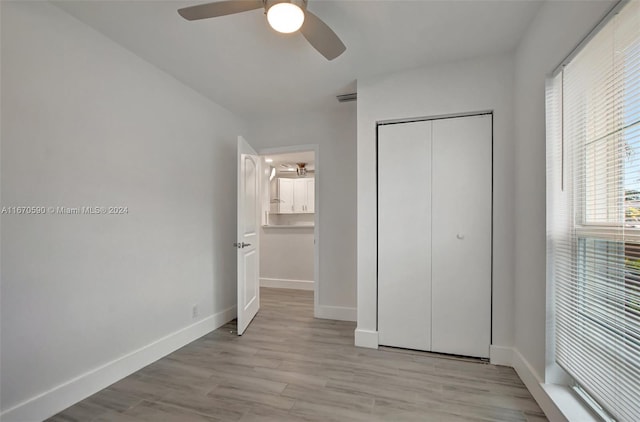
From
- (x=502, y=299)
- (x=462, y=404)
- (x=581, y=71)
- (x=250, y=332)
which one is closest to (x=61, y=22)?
(x=250, y=332)

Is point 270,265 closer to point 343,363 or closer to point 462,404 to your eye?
point 343,363

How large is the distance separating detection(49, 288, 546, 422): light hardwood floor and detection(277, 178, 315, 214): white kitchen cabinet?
336 cm

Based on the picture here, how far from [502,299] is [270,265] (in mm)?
3877

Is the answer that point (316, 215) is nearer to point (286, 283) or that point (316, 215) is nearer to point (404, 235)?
point (404, 235)

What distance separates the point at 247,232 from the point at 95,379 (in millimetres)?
1747

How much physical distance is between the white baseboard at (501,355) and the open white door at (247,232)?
232cm

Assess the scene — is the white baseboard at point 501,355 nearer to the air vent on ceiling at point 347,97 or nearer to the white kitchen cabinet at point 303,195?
the air vent on ceiling at point 347,97

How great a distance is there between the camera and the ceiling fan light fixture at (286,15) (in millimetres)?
1463

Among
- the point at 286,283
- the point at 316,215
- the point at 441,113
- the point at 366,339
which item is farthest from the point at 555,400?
the point at 286,283

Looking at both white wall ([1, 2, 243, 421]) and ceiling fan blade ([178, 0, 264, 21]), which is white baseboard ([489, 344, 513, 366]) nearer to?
white wall ([1, 2, 243, 421])

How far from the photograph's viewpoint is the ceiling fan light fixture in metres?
1.46

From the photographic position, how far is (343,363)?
2.36 m

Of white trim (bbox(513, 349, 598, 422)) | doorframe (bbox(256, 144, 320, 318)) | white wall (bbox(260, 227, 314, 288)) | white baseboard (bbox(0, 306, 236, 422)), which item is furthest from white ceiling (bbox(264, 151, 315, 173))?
white trim (bbox(513, 349, 598, 422))

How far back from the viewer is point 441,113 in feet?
8.15
